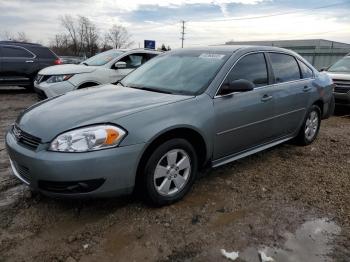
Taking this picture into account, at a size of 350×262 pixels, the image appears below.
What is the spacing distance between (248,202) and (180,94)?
1.32m

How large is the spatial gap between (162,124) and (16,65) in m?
9.40

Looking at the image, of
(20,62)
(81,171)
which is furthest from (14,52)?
(81,171)

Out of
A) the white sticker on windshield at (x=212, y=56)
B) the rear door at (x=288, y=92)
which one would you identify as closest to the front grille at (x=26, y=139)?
the white sticker on windshield at (x=212, y=56)

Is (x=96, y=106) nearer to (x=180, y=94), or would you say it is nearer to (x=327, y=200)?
(x=180, y=94)

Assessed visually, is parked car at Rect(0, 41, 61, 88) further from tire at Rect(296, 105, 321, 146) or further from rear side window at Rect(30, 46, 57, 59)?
tire at Rect(296, 105, 321, 146)

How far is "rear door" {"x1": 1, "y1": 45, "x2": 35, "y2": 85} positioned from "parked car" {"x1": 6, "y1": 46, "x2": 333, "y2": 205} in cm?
779

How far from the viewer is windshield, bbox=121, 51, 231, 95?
3.86 metres

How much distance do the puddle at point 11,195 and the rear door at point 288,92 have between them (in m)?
3.14

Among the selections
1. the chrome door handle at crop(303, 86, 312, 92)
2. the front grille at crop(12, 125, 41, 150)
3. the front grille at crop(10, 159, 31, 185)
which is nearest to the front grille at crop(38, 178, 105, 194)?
the front grille at crop(10, 159, 31, 185)

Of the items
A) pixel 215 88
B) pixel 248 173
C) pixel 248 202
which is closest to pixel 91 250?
pixel 248 202

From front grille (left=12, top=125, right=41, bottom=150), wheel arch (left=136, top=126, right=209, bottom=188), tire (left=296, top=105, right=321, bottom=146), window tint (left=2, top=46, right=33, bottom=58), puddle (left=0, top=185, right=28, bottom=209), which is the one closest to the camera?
front grille (left=12, top=125, right=41, bottom=150)

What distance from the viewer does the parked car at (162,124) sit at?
291 cm

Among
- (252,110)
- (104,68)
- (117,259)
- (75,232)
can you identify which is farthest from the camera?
(104,68)

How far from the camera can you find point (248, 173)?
4.44m
